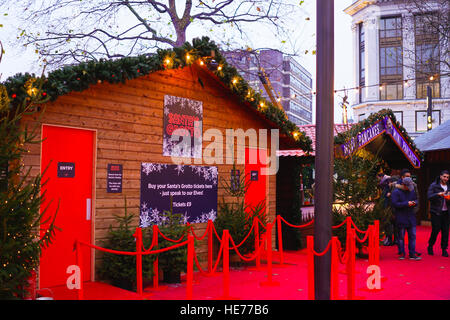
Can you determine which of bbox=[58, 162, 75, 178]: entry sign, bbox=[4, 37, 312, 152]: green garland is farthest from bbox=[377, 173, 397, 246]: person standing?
bbox=[58, 162, 75, 178]: entry sign

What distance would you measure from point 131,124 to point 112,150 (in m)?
0.66

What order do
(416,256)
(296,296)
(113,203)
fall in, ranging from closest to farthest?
(296,296) < (113,203) < (416,256)

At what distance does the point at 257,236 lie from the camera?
33.6 ft

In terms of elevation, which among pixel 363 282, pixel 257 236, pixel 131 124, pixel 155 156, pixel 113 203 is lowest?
pixel 363 282

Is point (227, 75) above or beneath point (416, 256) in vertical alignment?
above

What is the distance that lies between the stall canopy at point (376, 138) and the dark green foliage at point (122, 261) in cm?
644

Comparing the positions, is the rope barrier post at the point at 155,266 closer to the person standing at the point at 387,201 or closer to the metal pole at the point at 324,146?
the metal pole at the point at 324,146

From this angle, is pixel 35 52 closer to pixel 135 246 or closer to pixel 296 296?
pixel 135 246

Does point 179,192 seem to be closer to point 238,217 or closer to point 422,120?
point 238,217

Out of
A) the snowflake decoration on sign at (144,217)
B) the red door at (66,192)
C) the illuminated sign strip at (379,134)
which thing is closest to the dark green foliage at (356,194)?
the illuminated sign strip at (379,134)

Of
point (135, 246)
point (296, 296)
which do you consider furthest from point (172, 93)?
point (296, 296)

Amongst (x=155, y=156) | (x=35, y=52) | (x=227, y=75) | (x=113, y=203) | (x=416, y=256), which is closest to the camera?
(x=113, y=203)

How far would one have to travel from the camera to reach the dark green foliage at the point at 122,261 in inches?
310

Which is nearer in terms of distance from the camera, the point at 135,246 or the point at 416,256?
the point at 135,246
